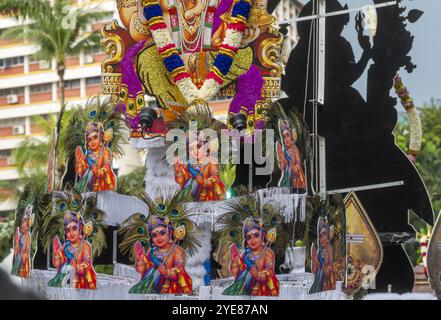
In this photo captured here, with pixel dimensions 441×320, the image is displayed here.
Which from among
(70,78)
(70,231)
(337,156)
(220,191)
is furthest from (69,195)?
(70,78)

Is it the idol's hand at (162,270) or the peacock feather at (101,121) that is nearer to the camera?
the idol's hand at (162,270)

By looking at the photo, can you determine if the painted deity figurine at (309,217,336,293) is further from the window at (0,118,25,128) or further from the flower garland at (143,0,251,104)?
the window at (0,118,25,128)

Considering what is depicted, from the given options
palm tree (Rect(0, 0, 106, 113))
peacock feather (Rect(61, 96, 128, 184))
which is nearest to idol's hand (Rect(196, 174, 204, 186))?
peacock feather (Rect(61, 96, 128, 184))

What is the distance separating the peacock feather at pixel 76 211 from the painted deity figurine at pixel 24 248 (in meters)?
0.38

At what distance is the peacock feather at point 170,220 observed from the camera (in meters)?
12.6

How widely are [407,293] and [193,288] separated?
4.22m

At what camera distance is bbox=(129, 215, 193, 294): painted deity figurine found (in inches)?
497

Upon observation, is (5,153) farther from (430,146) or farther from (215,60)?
(215,60)

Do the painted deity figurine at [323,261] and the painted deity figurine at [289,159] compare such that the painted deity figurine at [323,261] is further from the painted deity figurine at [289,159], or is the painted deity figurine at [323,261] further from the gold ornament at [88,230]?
Answer: the gold ornament at [88,230]

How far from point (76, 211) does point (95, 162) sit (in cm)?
85

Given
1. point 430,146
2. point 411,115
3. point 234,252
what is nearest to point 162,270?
point 234,252

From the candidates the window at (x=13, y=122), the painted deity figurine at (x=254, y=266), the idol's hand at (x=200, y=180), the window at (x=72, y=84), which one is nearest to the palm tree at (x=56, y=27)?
the window at (x=72, y=84)

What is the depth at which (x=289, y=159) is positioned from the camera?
13188mm

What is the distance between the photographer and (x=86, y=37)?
71.5ft
